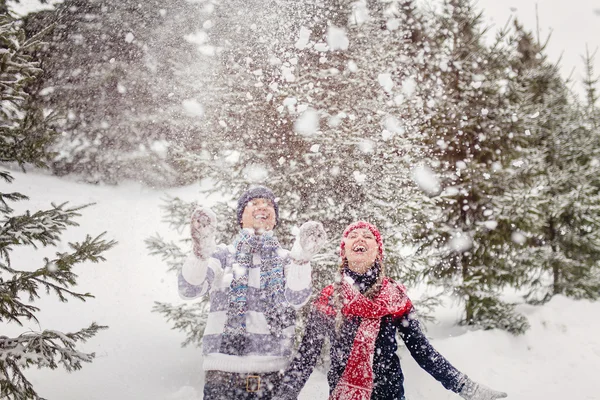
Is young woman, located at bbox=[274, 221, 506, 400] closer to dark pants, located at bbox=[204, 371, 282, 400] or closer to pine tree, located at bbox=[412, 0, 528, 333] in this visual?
dark pants, located at bbox=[204, 371, 282, 400]

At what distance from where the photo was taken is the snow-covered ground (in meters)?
5.79

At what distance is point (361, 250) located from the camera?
3107 mm

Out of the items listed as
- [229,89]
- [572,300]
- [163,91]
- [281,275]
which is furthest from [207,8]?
[572,300]

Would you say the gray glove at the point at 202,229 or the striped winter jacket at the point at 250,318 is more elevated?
the gray glove at the point at 202,229

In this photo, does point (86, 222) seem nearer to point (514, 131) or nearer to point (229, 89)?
point (229, 89)

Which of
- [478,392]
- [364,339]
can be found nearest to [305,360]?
[364,339]

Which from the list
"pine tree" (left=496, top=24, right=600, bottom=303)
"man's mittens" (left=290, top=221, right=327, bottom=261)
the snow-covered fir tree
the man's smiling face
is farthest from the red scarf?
the snow-covered fir tree

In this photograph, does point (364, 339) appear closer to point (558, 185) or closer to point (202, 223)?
point (202, 223)

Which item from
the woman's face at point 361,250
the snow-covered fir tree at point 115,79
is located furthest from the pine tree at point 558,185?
the snow-covered fir tree at point 115,79

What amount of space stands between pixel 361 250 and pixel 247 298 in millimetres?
960

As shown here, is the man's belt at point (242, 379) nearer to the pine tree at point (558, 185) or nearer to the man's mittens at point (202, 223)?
the man's mittens at point (202, 223)

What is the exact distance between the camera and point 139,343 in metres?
7.42

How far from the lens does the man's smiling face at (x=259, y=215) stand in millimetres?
3400

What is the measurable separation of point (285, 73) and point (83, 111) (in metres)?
12.1
